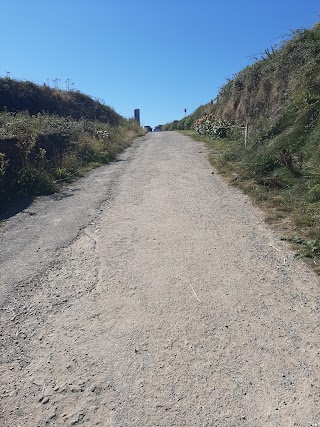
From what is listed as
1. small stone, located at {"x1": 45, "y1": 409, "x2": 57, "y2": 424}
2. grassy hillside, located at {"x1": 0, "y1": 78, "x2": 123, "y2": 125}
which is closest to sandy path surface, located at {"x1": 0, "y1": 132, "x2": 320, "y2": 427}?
small stone, located at {"x1": 45, "y1": 409, "x2": 57, "y2": 424}

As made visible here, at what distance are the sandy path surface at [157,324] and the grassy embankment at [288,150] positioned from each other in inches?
19.6

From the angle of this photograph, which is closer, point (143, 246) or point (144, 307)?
point (144, 307)

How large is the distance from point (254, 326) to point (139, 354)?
1081 millimetres

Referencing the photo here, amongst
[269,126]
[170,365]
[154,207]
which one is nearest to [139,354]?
[170,365]

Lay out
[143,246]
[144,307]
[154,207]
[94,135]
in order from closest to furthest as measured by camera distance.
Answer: [144,307]
[143,246]
[154,207]
[94,135]

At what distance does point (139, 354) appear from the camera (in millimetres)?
3344

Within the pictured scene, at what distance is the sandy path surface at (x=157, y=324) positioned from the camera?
9.19ft

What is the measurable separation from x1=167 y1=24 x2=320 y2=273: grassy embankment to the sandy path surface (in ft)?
1.63

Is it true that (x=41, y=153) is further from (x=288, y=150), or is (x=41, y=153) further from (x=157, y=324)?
(x=157, y=324)

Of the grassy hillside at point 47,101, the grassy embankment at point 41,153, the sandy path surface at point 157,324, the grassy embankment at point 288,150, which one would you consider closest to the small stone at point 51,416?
the sandy path surface at point 157,324

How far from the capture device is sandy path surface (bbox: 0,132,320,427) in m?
2.80

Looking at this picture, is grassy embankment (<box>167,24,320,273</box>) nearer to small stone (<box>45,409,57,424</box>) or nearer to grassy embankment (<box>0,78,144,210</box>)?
small stone (<box>45,409,57,424</box>)

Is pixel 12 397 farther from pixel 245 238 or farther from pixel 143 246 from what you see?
pixel 245 238

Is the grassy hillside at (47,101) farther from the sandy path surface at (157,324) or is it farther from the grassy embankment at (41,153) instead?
the sandy path surface at (157,324)
